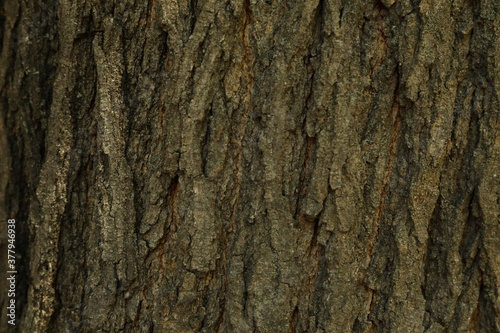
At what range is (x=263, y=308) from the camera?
4.72 feet

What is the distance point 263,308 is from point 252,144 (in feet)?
1.83

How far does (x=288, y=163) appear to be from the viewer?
56.7 inches

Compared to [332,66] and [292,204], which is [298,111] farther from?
[292,204]

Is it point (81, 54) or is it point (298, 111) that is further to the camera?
point (81, 54)

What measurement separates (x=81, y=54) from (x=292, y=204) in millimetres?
938

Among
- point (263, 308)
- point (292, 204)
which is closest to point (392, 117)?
point (292, 204)

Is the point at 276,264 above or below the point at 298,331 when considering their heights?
above

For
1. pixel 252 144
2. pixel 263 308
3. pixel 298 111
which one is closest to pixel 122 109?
pixel 252 144

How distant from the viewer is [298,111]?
1431 millimetres

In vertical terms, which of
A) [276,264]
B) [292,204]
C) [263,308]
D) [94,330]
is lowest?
[94,330]

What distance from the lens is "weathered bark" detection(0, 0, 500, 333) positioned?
4.61ft

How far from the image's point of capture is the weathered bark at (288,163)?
140 centimetres

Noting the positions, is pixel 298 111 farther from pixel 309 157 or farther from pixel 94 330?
pixel 94 330

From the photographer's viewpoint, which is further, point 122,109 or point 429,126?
point 122,109
